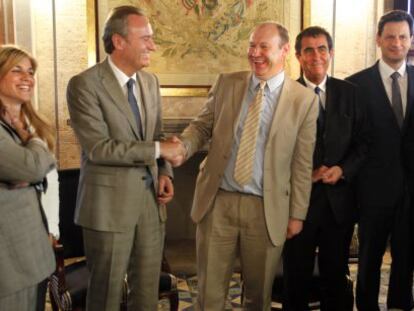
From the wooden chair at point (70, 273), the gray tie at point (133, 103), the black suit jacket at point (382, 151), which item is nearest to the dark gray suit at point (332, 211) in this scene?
the black suit jacket at point (382, 151)

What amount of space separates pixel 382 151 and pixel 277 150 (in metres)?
0.78

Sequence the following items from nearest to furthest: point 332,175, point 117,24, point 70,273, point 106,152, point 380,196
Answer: point 106,152 → point 117,24 → point 332,175 → point 70,273 → point 380,196

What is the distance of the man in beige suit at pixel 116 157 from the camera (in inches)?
88.7

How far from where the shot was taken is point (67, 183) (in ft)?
9.76

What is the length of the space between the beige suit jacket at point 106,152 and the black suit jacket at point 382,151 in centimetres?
122

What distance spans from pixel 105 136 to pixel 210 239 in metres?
0.66

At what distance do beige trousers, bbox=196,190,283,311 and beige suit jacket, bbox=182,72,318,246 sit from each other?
0.05 metres

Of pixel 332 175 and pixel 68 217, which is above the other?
pixel 332 175

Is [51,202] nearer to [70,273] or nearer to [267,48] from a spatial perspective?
[70,273]

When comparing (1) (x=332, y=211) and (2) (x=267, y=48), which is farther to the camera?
(1) (x=332, y=211)

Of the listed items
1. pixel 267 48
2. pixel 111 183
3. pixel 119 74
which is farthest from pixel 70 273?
pixel 267 48

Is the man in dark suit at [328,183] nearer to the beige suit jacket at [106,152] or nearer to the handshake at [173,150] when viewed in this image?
the handshake at [173,150]

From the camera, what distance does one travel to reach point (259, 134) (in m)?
2.39

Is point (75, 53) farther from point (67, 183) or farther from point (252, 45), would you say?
point (252, 45)
